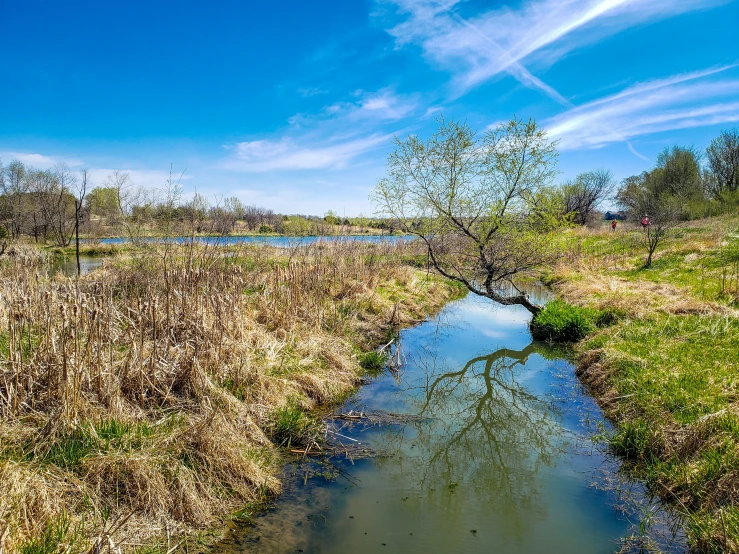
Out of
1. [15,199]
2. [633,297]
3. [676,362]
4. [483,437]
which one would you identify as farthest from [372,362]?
[15,199]

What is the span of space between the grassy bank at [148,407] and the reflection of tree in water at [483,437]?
169 centimetres

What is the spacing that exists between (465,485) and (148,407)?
3958 millimetres

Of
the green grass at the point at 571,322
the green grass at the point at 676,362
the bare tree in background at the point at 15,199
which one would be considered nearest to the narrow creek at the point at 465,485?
the green grass at the point at 676,362

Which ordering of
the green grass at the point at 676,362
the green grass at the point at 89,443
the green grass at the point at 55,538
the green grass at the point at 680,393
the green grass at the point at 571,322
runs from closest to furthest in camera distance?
1. the green grass at the point at 55,538
2. the green grass at the point at 89,443
3. the green grass at the point at 680,393
4. the green grass at the point at 676,362
5. the green grass at the point at 571,322

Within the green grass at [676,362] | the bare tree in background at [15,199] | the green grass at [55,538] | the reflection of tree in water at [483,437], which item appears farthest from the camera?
the bare tree in background at [15,199]

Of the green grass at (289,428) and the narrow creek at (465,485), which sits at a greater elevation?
the green grass at (289,428)

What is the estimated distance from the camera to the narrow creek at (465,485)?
3.99 metres

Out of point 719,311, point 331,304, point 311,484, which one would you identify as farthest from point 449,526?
point 719,311

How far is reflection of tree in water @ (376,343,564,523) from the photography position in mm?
4984

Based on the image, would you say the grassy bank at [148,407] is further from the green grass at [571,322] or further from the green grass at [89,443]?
the green grass at [571,322]

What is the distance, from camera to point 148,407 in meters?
5.07

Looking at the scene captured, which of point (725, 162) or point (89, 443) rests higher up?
point (725, 162)

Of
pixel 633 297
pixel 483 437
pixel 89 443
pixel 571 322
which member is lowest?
pixel 483 437

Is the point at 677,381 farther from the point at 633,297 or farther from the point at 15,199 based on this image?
the point at 15,199
